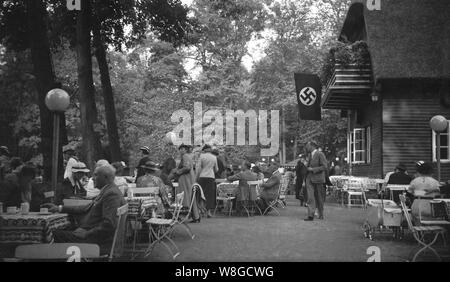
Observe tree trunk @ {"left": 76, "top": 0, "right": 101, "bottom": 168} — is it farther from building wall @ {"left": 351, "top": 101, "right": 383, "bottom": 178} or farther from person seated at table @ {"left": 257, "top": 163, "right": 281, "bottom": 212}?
building wall @ {"left": 351, "top": 101, "right": 383, "bottom": 178}

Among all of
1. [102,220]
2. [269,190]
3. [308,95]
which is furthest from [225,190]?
[308,95]

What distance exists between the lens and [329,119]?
83.3 ft

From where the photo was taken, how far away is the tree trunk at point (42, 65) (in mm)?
9016

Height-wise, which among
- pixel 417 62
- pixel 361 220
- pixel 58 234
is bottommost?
pixel 361 220

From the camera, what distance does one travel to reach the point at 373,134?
14938mm

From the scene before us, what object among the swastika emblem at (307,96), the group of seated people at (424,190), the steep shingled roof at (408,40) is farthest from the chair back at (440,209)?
the swastika emblem at (307,96)

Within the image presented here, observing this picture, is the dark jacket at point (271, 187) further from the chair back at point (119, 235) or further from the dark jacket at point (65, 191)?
the chair back at point (119, 235)

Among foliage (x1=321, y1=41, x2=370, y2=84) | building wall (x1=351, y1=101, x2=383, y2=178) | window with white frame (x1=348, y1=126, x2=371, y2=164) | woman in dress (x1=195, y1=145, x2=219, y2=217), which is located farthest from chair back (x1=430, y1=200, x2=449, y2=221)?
window with white frame (x1=348, y1=126, x2=371, y2=164)

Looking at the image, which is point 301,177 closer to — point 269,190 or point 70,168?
point 269,190

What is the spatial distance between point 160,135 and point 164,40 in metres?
2.37

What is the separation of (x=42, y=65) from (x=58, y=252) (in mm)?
6035

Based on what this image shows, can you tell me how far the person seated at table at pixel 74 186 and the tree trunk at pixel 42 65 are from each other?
1.02 feet
